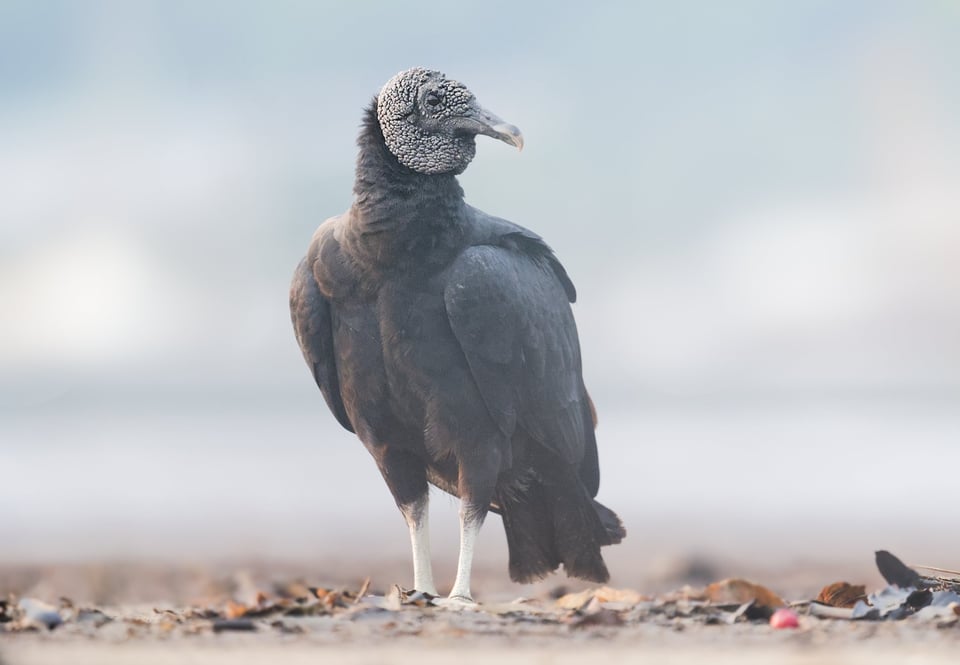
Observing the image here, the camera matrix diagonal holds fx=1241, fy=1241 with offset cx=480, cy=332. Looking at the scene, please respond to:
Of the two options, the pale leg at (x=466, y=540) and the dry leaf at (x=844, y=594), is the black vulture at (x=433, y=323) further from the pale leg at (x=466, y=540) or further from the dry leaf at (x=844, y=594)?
the dry leaf at (x=844, y=594)

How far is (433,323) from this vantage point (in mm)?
5730

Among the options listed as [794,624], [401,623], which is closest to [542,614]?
[401,623]

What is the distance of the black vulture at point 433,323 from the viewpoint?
5.74 m

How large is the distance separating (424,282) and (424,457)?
89cm

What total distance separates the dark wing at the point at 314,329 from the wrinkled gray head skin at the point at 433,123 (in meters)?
0.77

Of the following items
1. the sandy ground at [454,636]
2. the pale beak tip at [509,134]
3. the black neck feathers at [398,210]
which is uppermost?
the pale beak tip at [509,134]

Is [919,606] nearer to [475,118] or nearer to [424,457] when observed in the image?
[424,457]

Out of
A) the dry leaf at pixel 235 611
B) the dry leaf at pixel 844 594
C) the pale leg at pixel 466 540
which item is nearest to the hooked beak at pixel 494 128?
the pale leg at pixel 466 540


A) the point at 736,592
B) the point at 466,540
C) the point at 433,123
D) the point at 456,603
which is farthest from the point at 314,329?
the point at 736,592

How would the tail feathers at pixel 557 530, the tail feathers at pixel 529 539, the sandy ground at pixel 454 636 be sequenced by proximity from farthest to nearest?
the tail feathers at pixel 529 539, the tail feathers at pixel 557 530, the sandy ground at pixel 454 636

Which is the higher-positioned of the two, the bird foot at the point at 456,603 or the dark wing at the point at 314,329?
the dark wing at the point at 314,329

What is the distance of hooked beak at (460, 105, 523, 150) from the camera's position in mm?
5676

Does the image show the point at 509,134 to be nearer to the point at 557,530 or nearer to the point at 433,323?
the point at 433,323

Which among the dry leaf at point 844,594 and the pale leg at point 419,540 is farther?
the pale leg at point 419,540
